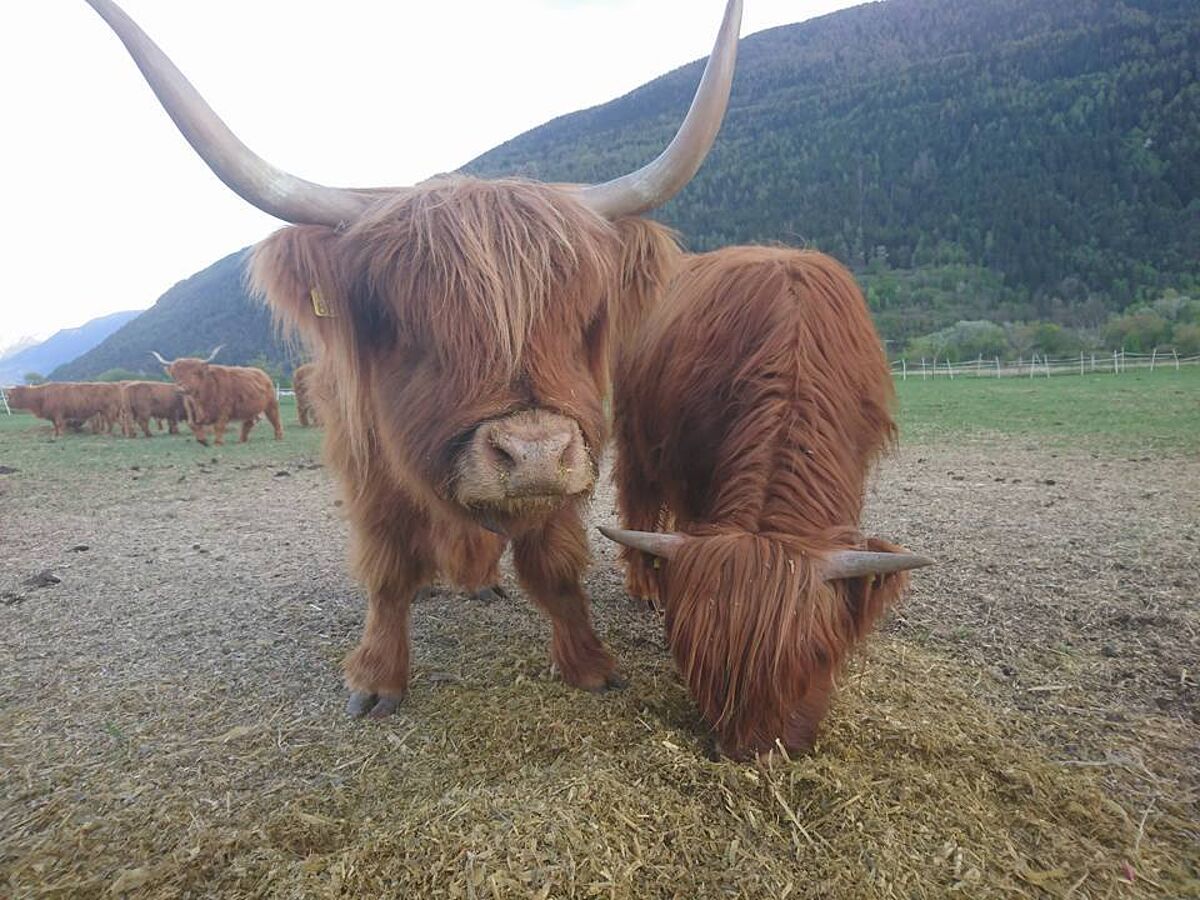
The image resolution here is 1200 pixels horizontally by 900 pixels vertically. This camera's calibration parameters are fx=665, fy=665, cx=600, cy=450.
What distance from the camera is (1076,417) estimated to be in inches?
525

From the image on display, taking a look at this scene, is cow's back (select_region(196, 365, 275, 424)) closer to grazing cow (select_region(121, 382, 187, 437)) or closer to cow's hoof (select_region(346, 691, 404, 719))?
grazing cow (select_region(121, 382, 187, 437))

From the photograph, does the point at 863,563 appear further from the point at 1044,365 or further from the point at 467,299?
the point at 1044,365

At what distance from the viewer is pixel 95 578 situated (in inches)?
202

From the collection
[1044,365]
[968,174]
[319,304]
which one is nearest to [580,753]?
[319,304]

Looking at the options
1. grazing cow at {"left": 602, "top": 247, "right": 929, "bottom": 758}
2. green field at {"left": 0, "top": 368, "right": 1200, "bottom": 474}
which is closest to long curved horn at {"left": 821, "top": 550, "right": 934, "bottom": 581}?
grazing cow at {"left": 602, "top": 247, "right": 929, "bottom": 758}

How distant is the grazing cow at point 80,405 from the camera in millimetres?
19547

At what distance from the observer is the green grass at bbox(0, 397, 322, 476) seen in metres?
12.1

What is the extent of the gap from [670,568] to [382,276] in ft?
4.50

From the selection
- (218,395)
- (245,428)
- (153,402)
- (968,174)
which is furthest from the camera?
(968,174)

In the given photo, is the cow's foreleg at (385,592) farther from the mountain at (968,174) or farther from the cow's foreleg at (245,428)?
the mountain at (968,174)

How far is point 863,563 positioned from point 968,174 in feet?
395

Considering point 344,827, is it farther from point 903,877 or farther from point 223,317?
point 223,317

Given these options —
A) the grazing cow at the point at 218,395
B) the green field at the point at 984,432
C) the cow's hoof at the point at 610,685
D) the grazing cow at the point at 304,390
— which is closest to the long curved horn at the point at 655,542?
the cow's hoof at the point at 610,685

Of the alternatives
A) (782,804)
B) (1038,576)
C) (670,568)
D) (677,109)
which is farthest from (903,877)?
(677,109)
